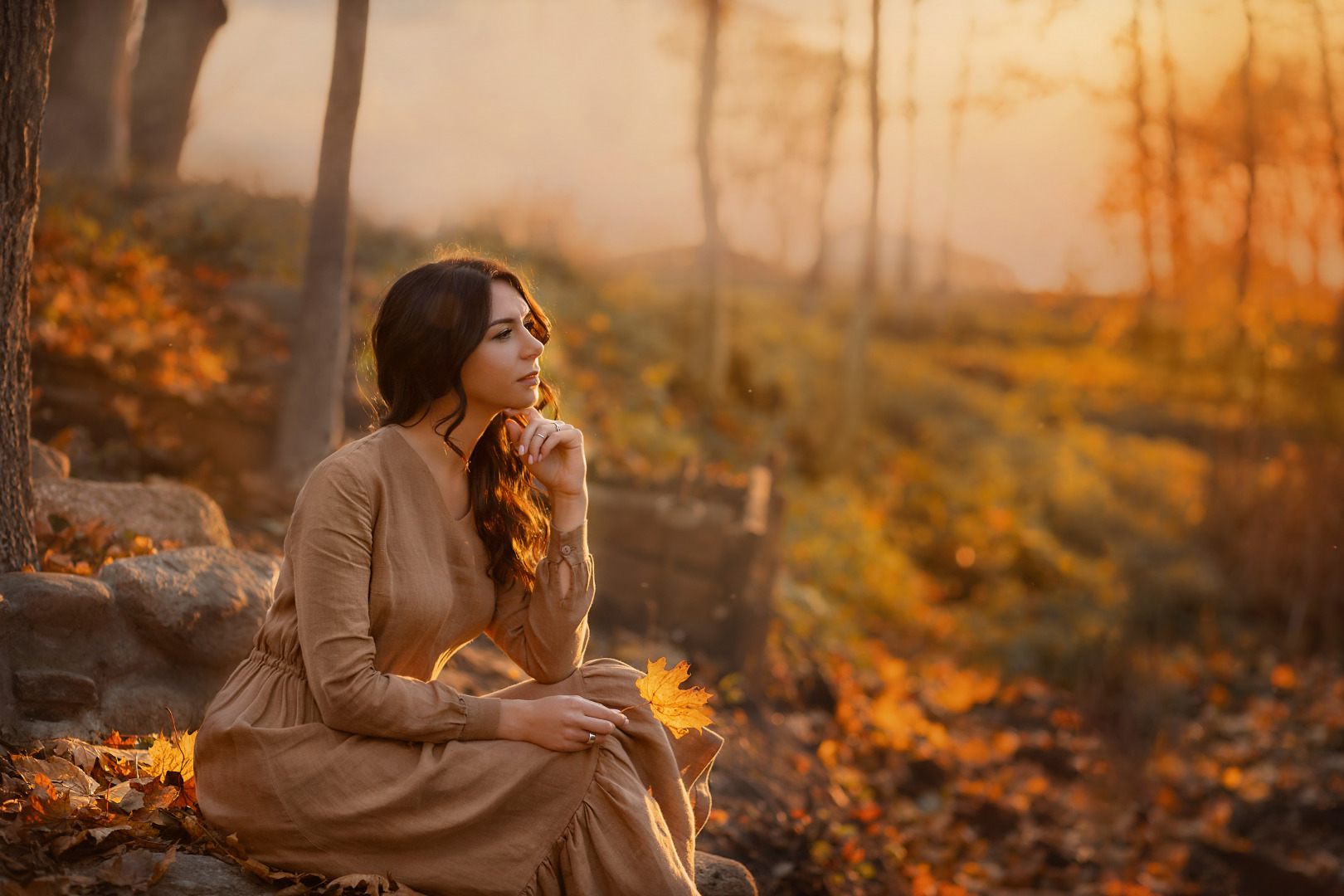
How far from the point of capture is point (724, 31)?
12.8 meters

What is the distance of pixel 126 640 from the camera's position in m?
3.23

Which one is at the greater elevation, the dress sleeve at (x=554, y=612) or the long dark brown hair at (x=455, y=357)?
the long dark brown hair at (x=455, y=357)

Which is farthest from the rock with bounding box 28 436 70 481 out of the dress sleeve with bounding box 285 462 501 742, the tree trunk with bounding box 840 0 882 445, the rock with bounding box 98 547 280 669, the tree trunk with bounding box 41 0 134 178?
the tree trunk with bounding box 840 0 882 445

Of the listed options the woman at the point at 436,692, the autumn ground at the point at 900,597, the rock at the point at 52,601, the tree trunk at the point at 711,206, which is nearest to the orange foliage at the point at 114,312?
the autumn ground at the point at 900,597

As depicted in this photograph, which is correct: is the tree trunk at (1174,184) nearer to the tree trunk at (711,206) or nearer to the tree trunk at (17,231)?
the tree trunk at (711,206)

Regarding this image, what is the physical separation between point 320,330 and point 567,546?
3607mm

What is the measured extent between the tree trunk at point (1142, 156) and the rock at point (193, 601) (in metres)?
11.4

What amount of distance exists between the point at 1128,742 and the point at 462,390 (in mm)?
6250

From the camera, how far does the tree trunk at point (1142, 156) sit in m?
11.5

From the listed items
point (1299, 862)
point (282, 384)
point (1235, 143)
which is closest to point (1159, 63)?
point (1235, 143)

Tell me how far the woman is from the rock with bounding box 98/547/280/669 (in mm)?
1008

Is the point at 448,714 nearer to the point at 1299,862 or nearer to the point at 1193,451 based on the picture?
the point at 1299,862

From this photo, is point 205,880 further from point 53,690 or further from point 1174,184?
point 1174,184

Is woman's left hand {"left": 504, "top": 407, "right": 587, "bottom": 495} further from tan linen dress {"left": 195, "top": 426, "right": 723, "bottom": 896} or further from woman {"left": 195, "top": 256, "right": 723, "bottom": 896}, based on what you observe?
tan linen dress {"left": 195, "top": 426, "right": 723, "bottom": 896}
